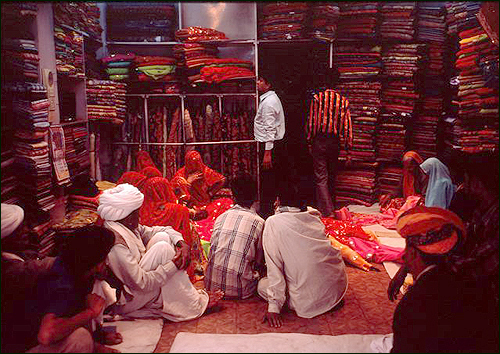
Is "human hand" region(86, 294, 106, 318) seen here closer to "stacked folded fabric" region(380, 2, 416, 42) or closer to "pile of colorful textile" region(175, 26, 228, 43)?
"pile of colorful textile" region(175, 26, 228, 43)

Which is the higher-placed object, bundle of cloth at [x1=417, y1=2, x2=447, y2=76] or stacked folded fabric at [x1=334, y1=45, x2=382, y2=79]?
bundle of cloth at [x1=417, y1=2, x2=447, y2=76]

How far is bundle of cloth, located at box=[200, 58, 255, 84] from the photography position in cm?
681

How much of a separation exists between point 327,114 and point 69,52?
3271mm

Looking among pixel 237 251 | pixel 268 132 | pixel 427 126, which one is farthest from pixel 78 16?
pixel 427 126

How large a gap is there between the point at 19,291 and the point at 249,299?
1.88 meters

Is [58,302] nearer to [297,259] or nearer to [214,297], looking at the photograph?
[214,297]

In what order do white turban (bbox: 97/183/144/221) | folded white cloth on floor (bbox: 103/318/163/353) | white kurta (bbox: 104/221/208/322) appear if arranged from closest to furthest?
folded white cloth on floor (bbox: 103/318/163/353)
white kurta (bbox: 104/221/208/322)
white turban (bbox: 97/183/144/221)

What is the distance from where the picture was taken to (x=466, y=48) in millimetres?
4746

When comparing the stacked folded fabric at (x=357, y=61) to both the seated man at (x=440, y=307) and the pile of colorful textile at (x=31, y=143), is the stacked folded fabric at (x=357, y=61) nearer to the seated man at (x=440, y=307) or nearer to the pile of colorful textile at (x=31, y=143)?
the pile of colorful textile at (x=31, y=143)

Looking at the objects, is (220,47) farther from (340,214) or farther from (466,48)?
(466,48)

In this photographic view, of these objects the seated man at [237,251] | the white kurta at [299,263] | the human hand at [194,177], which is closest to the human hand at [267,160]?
the human hand at [194,177]

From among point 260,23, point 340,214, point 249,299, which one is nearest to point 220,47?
point 260,23

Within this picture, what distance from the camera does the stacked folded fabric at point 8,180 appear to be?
3.76 metres

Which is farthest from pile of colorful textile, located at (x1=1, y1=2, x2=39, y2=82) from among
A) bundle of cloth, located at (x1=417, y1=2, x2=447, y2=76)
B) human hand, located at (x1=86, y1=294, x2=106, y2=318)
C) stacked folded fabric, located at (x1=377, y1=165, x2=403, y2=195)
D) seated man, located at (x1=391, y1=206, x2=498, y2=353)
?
bundle of cloth, located at (x1=417, y1=2, x2=447, y2=76)
